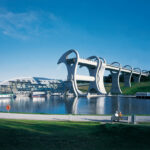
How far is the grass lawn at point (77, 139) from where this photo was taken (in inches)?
279

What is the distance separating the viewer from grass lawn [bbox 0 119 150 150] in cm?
710

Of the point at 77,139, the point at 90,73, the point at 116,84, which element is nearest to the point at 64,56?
the point at 90,73

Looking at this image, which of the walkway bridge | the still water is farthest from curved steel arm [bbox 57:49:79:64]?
the still water

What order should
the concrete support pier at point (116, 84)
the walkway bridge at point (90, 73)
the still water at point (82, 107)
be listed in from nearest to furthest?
the still water at point (82, 107) → the walkway bridge at point (90, 73) → the concrete support pier at point (116, 84)

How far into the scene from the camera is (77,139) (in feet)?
26.3

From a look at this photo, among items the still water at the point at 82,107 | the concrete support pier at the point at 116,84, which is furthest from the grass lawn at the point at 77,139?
the concrete support pier at the point at 116,84

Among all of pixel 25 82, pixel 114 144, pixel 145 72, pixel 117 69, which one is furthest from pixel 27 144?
pixel 145 72

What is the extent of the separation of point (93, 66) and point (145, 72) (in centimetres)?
6605

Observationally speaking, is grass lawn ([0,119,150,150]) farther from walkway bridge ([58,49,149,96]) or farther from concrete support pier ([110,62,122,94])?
concrete support pier ([110,62,122,94])

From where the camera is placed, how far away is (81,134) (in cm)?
895

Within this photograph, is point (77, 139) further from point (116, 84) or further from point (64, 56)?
point (116, 84)

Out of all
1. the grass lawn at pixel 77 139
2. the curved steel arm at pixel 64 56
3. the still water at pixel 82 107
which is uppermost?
the curved steel arm at pixel 64 56

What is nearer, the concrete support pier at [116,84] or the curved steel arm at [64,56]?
the curved steel arm at [64,56]

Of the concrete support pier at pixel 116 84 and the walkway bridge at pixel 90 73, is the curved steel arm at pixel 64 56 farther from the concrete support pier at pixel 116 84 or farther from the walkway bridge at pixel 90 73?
the concrete support pier at pixel 116 84
